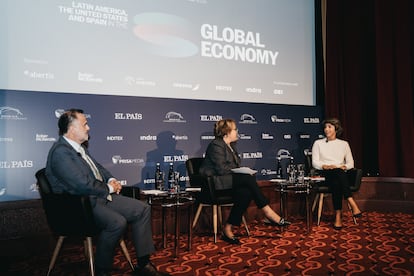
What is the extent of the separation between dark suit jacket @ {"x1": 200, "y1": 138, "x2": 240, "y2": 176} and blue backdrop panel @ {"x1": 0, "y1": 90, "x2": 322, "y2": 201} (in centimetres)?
55

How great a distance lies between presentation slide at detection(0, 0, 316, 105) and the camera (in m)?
3.95

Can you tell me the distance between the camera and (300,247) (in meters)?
3.94

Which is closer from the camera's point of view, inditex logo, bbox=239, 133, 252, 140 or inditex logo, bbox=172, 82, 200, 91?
inditex logo, bbox=172, 82, 200, 91

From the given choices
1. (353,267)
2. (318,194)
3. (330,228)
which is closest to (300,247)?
(353,267)

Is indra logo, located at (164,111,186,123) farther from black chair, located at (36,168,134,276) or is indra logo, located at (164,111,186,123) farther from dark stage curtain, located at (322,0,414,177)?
dark stage curtain, located at (322,0,414,177)

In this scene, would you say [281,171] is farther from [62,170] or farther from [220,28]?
[62,170]

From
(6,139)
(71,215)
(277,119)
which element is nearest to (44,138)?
(6,139)

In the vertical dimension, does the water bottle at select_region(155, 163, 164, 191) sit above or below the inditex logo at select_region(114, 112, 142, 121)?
below

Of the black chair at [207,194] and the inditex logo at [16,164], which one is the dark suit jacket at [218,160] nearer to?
the black chair at [207,194]

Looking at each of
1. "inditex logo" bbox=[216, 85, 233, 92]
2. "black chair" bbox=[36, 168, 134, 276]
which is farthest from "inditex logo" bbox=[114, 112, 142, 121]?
"black chair" bbox=[36, 168, 134, 276]

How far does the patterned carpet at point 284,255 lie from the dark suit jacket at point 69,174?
0.66m

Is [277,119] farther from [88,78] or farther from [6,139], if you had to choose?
[6,139]

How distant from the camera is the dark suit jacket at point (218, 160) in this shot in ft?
14.1

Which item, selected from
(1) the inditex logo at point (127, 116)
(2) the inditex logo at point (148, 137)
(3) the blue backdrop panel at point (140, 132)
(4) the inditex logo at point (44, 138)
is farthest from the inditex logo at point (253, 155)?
(4) the inditex logo at point (44, 138)
